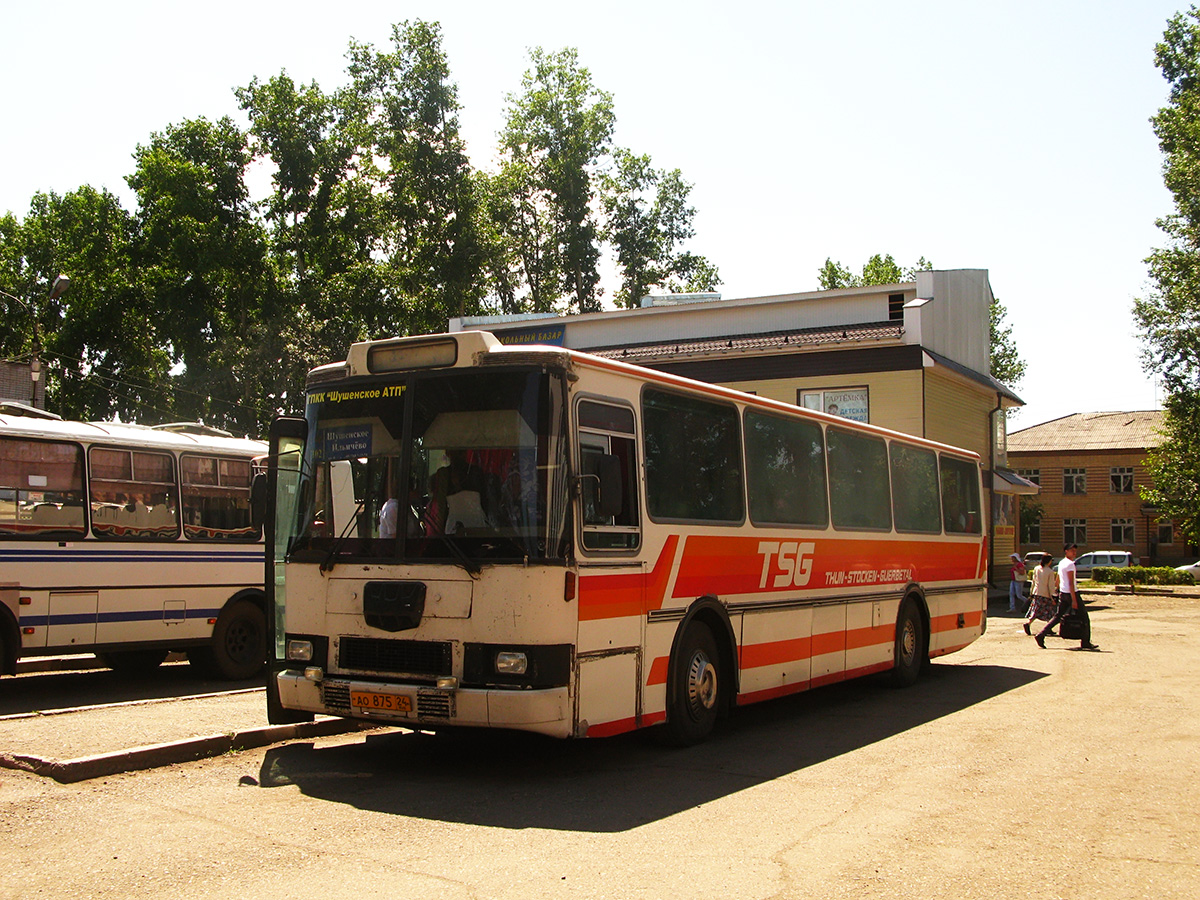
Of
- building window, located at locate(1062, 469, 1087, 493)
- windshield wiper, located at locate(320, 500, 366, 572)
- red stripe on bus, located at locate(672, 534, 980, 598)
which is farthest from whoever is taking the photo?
building window, located at locate(1062, 469, 1087, 493)

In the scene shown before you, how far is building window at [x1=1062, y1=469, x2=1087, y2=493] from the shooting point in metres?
68.8

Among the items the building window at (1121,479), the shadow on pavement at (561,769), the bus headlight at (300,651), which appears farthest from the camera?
the building window at (1121,479)

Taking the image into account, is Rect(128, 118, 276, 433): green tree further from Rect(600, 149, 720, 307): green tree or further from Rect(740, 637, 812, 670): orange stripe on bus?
Rect(740, 637, 812, 670): orange stripe on bus

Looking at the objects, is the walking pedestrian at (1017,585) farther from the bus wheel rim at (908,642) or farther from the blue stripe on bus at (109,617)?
the blue stripe on bus at (109,617)

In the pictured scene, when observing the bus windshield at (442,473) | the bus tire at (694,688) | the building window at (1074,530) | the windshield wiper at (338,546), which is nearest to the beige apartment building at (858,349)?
the bus tire at (694,688)

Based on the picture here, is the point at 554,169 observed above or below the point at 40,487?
above

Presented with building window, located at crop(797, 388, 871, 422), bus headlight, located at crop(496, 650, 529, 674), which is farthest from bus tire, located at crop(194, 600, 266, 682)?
building window, located at crop(797, 388, 871, 422)

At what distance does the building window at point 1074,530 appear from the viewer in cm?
6838

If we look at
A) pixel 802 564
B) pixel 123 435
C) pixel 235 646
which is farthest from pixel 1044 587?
pixel 123 435

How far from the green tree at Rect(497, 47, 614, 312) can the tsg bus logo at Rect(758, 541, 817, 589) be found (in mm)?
45005

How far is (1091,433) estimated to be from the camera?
2785 inches

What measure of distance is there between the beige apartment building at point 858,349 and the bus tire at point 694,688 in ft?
70.6

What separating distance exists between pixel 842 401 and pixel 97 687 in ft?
72.5

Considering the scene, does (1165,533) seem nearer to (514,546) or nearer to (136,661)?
Result: (136,661)
